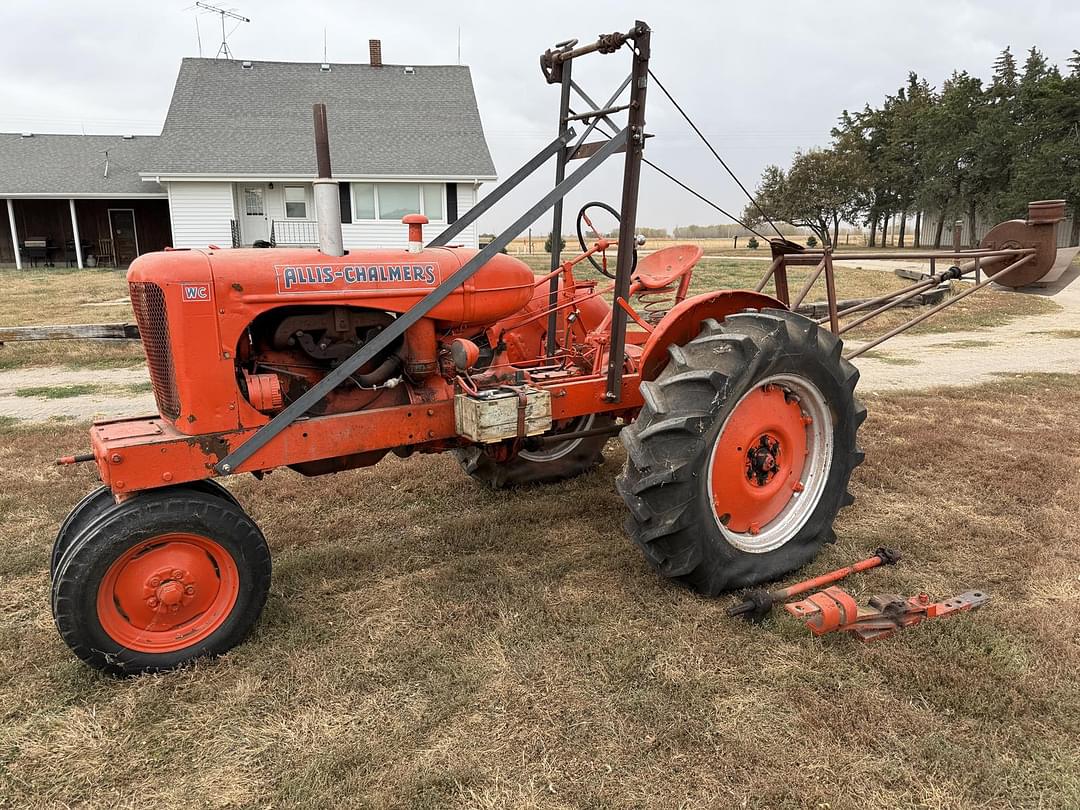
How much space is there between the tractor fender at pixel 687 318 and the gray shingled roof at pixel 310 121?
1638 centimetres

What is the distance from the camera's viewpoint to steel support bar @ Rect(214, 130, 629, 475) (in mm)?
2811

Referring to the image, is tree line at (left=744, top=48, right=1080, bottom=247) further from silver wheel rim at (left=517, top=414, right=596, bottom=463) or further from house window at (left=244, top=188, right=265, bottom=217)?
silver wheel rim at (left=517, top=414, right=596, bottom=463)

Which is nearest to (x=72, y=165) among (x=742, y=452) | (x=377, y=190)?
(x=377, y=190)

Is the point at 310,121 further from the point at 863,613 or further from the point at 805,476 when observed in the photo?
the point at 863,613

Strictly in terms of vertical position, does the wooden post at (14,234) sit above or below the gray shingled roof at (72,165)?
below

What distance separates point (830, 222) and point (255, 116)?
3124 cm

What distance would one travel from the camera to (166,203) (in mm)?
23641

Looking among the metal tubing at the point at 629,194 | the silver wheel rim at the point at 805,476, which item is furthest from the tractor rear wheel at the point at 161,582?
the silver wheel rim at the point at 805,476

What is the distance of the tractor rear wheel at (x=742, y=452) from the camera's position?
3.00 metres

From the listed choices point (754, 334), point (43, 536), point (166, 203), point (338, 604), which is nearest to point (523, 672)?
point (338, 604)

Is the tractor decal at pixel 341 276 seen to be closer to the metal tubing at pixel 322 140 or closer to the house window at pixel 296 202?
the metal tubing at pixel 322 140

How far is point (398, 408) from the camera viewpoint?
313cm

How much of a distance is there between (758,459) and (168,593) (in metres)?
2.45

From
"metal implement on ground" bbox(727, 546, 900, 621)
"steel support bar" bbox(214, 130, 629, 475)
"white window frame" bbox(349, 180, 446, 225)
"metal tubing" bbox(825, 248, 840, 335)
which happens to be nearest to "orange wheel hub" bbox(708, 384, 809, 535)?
"metal implement on ground" bbox(727, 546, 900, 621)
